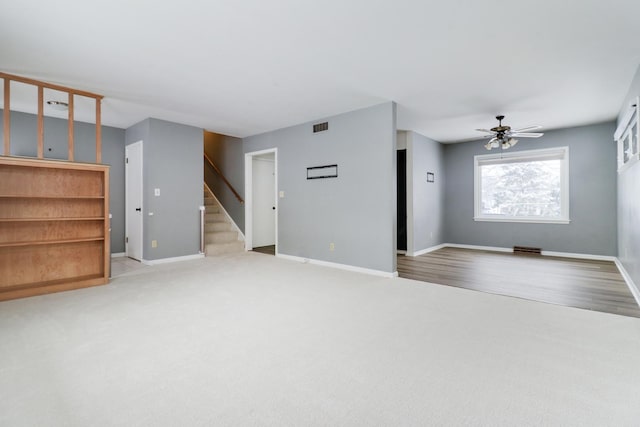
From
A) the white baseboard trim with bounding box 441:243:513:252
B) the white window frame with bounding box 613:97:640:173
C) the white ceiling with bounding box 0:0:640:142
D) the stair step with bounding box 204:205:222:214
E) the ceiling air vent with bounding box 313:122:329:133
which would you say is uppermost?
the white ceiling with bounding box 0:0:640:142

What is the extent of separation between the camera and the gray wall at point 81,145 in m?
5.16

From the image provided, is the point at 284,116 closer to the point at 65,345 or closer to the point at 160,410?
the point at 65,345

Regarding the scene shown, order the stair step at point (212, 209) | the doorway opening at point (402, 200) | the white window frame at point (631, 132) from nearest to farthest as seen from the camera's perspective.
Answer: the white window frame at point (631, 132) < the doorway opening at point (402, 200) < the stair step at point (212, 209)

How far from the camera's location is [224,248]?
6.63m

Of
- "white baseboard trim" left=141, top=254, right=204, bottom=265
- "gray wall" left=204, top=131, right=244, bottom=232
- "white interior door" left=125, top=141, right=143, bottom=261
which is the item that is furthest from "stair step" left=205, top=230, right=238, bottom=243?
"white interior door" left=125, top=141, right=143, bottom=261

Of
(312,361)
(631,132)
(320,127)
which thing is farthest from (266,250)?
(631,132)

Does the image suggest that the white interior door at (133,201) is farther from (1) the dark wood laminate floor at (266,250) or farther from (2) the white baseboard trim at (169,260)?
(1) the dark wood laminate floor at (266,250)

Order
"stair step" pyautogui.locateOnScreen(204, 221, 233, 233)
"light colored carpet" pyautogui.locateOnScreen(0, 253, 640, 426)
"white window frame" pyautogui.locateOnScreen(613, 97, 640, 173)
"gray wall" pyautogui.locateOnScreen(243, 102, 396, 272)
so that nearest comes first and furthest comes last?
"light colored carpet" pyautogui.locateOnScreen(0, 253, 640, 426) → "white window frame" pyautogui.locateOnScreen(613, 97, 640, 173) → "gray wall" pyautogui.locateOnScreen(243, 102, 396, 272) → "stair step" pyautogui.locateOnScreen(204, 221, 233, 233)

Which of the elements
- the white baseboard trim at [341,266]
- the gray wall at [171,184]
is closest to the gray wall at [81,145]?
the gray wall at [171,184]

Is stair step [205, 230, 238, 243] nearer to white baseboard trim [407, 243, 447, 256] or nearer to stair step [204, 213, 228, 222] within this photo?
stair step [204, 213, 228, 222]

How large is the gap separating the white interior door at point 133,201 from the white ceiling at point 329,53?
3.87 feet

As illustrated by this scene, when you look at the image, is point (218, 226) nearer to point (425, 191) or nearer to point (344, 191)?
point (344, 191)

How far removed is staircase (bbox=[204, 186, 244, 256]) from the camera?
6580mm

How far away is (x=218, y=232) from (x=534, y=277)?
6094mm
